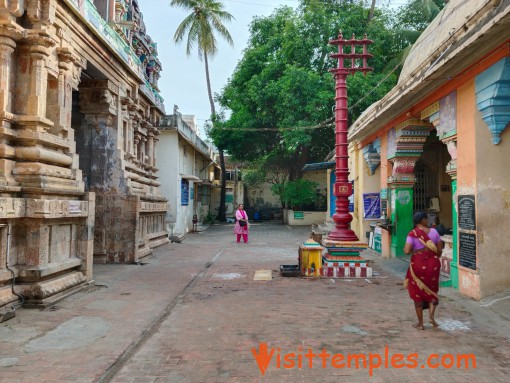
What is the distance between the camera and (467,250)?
6875 millimetres

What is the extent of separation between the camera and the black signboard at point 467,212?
22.0 ft

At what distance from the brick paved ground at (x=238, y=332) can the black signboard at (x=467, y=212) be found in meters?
1.29

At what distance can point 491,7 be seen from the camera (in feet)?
20.3

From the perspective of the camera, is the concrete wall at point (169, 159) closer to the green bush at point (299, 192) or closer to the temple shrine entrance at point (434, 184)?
the green bush at point (299, 192)

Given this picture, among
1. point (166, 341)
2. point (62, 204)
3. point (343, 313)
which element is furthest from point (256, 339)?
point (62, 204)

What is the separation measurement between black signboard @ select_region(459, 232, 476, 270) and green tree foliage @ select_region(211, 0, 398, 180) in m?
13.2

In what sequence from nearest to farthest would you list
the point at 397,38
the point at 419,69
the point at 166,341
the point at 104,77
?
the point at 166,341
the point at 419,69
the point at 104,77
the point at 397,38

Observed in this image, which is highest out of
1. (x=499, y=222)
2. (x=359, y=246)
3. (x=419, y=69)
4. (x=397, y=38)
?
(x=397, y=38)

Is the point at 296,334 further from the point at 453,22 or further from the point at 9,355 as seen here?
the point at 453,22

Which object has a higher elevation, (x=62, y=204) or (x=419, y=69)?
(x=419, y=69)

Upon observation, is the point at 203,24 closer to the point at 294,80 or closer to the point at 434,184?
the point at 294,80

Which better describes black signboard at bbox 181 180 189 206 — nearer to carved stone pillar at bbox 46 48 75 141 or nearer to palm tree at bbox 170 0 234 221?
palm tree at bbox 170 0 234 221

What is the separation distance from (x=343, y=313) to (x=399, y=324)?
836 mm

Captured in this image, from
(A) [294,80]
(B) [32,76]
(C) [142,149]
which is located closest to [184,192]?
(C) [142,149]
